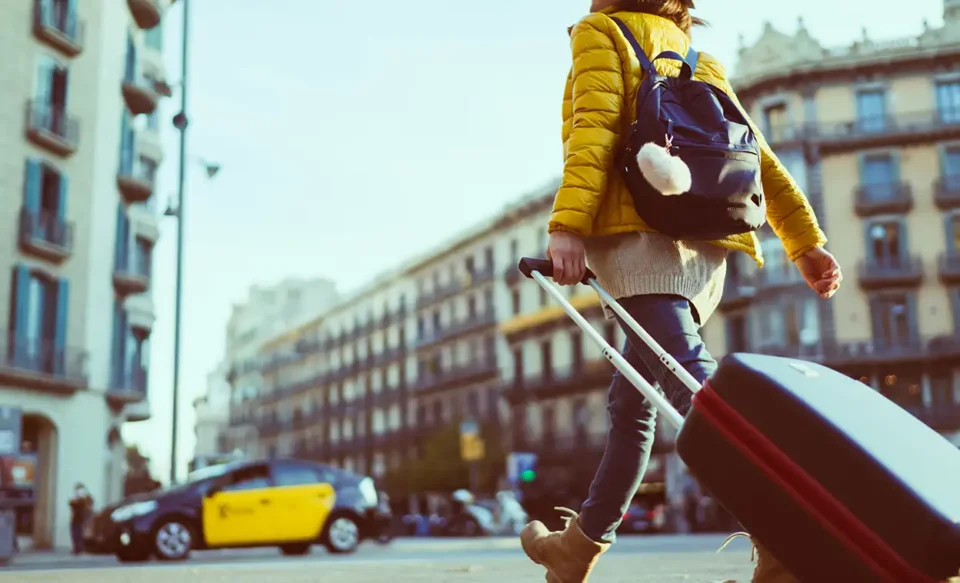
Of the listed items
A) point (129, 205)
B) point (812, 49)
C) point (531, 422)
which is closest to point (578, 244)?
point (129, 205)

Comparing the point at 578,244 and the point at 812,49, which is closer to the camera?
the point at 578,244

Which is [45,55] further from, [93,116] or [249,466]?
[249,466]

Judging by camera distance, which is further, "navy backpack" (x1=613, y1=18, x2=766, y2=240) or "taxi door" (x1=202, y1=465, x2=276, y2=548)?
"taxi door" (x1=202, y1=465, x2=276, y2=548)

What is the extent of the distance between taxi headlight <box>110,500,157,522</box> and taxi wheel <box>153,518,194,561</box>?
268 mm

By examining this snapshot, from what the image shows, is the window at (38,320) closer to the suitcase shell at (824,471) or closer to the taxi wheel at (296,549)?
the taxi wheel at (296,549)

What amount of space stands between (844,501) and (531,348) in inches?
2074

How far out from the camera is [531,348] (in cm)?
5497

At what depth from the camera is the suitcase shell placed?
2268 millimetres

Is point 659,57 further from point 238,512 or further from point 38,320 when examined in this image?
point 38,320

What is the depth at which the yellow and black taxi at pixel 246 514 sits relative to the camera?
47.8 ft

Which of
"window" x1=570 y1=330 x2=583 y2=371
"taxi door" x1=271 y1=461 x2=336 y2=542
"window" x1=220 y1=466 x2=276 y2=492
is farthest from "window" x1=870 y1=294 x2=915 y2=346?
"window" x1=220 y1=466 x2=276 y2=492

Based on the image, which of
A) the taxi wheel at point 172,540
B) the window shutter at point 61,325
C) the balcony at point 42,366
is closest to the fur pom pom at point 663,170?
the taxi wheel at point 172,540

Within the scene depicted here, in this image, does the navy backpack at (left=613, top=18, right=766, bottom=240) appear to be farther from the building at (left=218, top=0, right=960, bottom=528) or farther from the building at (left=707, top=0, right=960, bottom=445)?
the building at (left=707, top=0, right=960, bottom=445)

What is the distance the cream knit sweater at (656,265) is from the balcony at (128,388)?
28.4m
